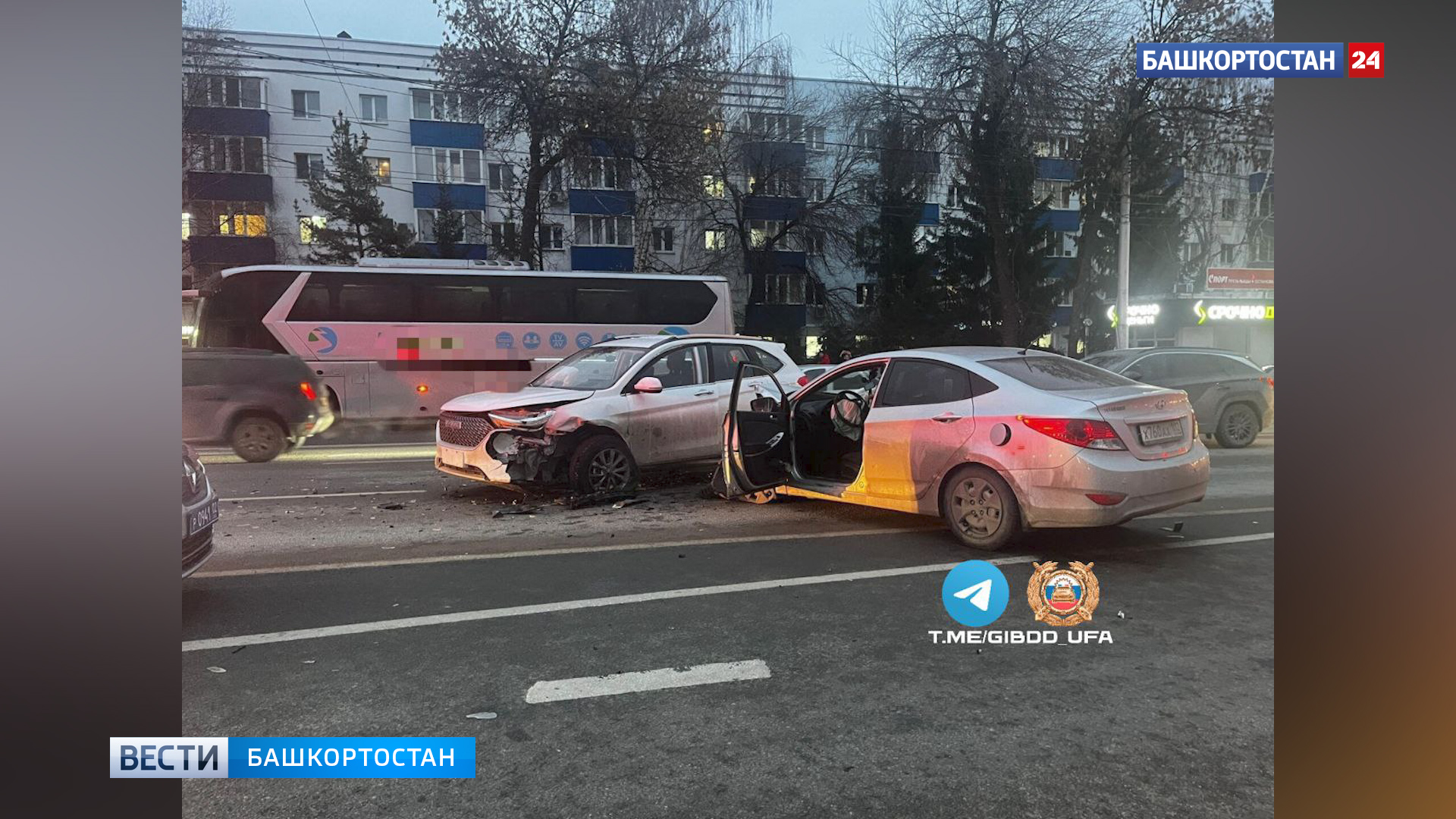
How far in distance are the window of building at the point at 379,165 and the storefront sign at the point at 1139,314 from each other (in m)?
2.65

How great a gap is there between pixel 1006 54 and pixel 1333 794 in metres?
2.27

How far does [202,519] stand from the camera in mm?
2430

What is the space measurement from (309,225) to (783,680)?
251cm

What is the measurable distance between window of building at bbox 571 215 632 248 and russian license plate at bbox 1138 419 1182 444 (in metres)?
2.73

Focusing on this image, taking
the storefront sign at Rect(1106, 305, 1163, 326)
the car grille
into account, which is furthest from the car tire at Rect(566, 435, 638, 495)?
the storefront sign at Rect(1106, 305, 1163, 326)

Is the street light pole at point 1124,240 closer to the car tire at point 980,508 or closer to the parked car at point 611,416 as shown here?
the car tire at point 980,508

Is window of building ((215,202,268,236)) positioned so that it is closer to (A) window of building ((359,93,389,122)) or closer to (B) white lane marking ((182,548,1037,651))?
(A) window of building ((359,93,389,122))

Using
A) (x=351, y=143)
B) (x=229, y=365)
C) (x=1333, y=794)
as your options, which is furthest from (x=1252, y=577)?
(x=229, y=365)

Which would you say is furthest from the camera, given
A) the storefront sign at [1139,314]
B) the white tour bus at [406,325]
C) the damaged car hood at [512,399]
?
the damaged car hood at [512,399]

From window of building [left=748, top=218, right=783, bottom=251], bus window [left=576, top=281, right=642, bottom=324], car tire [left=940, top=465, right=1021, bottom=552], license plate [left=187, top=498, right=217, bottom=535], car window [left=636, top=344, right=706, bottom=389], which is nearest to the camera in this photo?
license plate [left=187, top=498, right=217, bottom=535]

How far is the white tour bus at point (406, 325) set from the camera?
354cm

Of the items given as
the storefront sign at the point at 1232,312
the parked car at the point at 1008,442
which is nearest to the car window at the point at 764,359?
the parked car at the point at 1008,442

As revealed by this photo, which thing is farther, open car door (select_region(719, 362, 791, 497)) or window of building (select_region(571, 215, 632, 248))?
open car door (select_region(719, 362, 791, 497))

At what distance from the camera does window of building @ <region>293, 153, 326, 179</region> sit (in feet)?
8.07
